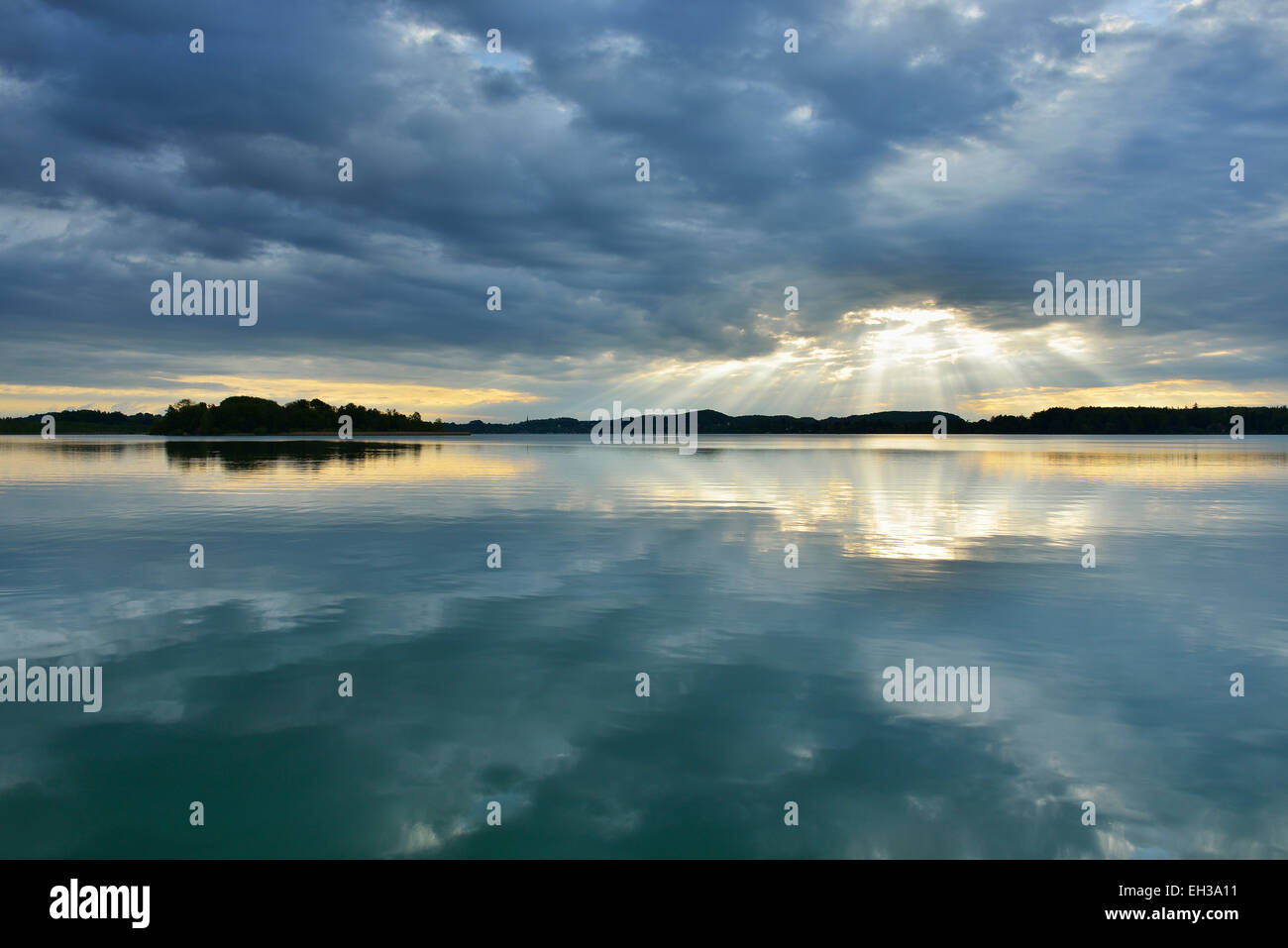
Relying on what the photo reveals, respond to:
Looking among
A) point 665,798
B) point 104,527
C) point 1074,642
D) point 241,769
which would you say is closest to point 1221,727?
point 1074,642

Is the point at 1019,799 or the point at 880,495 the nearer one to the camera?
the point at 1019,799

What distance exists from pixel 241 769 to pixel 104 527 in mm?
28508

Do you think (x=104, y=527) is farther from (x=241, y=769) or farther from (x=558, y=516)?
(x=241, y=769)

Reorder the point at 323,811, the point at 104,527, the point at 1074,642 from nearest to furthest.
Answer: the point at 323,811, the point at 1074,642, the point at 104,527

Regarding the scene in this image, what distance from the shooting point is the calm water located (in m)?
9.12

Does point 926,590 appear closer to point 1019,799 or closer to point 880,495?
point 1019,799

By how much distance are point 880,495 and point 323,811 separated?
45693 mm

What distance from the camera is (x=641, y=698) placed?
13.1 meters

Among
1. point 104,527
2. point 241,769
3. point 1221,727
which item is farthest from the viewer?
point 104,527

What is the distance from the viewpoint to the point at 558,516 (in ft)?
126

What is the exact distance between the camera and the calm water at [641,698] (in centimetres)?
912
